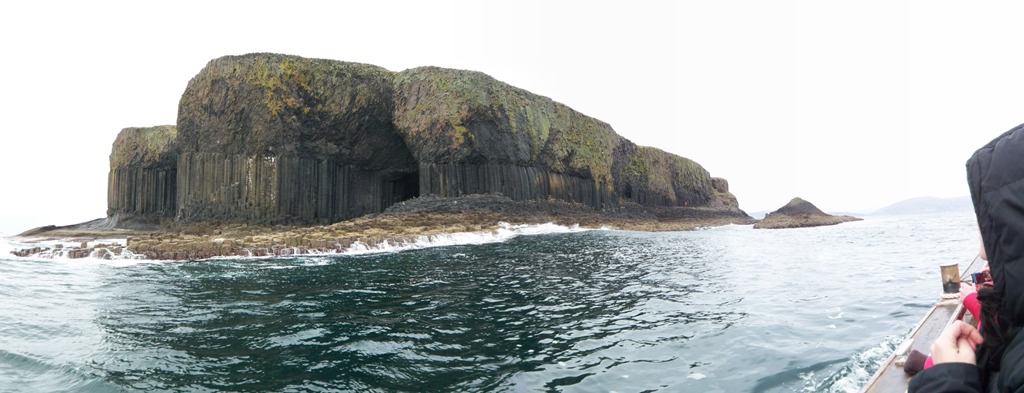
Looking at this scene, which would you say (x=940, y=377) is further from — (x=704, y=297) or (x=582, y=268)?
(x=582, y=268)

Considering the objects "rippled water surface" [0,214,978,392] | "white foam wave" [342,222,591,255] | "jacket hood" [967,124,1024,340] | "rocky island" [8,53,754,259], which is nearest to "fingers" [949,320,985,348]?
"jacket hood" [967,124,1024,340]

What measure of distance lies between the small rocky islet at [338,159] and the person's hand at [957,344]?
21.6 m

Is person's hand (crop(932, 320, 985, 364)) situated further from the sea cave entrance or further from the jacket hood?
the sea cave entrance

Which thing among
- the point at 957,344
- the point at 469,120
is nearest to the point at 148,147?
the point at 469,120

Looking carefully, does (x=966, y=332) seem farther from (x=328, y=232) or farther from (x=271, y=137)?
(x=271, y=137)

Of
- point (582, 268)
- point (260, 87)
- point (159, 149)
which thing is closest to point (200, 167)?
point (260, 87)

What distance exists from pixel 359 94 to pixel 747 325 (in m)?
33.5

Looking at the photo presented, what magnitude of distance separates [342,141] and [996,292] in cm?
3715

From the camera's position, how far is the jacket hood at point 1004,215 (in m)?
2.03

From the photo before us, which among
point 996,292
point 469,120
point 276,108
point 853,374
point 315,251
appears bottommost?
point 853,374

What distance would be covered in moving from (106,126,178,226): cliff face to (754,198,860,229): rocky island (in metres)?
51.6

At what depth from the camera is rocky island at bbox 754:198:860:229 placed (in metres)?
49.4

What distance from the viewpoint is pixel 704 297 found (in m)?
10.6

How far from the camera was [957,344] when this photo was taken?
256cm
